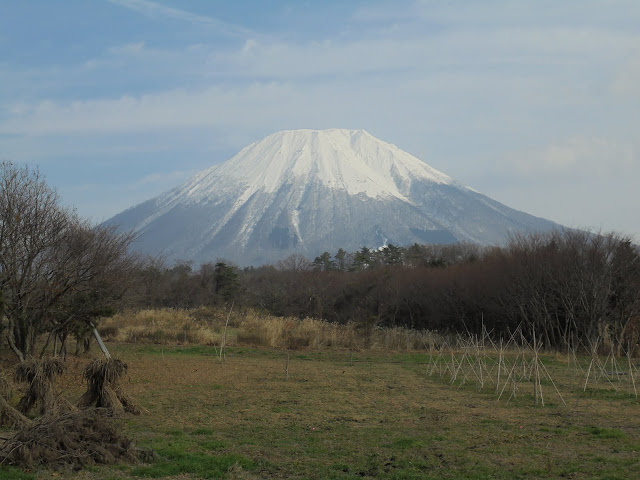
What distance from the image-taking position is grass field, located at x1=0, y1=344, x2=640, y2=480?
25.1 feet

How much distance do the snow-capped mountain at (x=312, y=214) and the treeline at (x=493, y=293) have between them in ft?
334

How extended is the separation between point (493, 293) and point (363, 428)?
26.9 meters

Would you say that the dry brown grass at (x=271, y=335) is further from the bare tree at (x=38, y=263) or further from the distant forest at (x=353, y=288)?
the bare tree at (x=38, y=263)

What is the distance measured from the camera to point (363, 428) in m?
10.3

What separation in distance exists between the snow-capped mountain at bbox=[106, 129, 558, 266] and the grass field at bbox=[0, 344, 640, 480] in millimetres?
136336

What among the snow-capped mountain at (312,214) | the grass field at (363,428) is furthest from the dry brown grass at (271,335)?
the snow-capped mountain at (312,214)

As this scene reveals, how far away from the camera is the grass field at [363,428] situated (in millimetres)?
7648

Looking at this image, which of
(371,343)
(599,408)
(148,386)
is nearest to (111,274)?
(148,386)

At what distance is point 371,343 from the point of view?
96.6 ft

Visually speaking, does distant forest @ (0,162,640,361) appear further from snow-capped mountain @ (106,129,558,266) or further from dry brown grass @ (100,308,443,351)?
snow-capped mountain @ (106,129,558,266)

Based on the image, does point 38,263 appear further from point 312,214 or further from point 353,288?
point 312,214

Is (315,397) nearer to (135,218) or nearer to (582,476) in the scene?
(582,476)

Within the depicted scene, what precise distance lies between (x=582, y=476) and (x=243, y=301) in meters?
43.1

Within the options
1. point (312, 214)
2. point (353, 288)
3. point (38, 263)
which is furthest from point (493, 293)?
point (312, 214)
